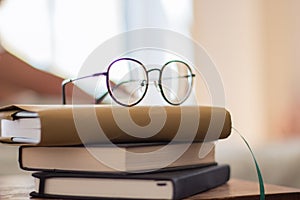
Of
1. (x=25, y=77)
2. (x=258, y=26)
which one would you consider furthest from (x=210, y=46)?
(x=25, y=77)

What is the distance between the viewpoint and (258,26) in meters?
2.54

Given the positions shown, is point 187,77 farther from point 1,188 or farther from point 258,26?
point 258,26

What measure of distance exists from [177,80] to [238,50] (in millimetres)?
1686

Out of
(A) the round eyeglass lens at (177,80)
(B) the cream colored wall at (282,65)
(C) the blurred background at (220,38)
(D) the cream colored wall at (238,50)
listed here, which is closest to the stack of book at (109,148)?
(A) the round eyeglass lens at (177,80)

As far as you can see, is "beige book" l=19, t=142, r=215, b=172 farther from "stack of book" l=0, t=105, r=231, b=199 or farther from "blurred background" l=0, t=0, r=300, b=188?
"blurred background" l=0, t=0, r=300, b=188

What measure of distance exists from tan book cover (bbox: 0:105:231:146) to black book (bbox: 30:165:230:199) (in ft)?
0.14

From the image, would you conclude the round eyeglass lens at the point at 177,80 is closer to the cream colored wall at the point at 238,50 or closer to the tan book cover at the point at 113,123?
the tan book cover at the point at 113,123

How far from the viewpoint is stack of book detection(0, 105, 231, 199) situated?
588 millimetres

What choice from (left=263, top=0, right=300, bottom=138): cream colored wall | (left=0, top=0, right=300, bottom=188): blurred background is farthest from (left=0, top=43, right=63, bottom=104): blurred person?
(left=263, top=0, right=300, bottom=138): cream colored wall

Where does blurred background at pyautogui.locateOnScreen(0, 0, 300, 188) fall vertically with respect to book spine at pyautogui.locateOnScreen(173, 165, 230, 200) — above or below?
above

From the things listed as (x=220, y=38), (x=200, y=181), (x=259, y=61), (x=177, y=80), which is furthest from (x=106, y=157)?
(x=259, y=61)

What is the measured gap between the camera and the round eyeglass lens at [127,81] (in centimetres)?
67

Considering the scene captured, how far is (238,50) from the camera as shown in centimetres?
245

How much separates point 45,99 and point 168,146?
1.35m
